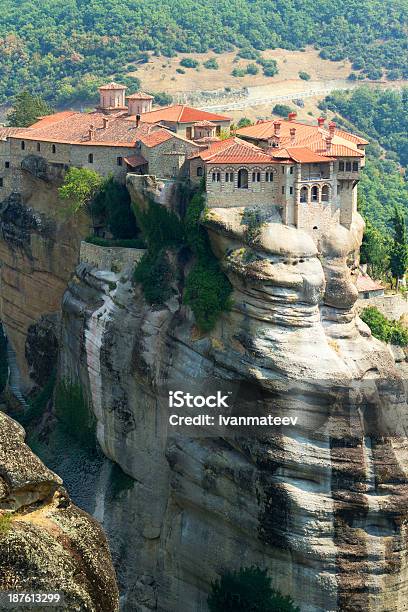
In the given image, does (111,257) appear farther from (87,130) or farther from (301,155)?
(301,155)

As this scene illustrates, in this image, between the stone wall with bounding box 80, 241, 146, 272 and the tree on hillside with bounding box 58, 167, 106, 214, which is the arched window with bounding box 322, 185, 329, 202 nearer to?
the stone wall with bounding box 80, 241, 146, 272

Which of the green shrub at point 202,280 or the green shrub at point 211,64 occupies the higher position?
the green shrub at point 202,280

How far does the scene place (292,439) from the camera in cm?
5206

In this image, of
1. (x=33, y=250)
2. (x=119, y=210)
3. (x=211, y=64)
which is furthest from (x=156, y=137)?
(x=211, y=64)

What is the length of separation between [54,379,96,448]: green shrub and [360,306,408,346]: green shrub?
1229 centimetres

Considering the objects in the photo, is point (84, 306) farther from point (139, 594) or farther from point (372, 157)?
point (372, 157)

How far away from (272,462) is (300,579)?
170 inches

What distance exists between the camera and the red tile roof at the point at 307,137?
55188 mm

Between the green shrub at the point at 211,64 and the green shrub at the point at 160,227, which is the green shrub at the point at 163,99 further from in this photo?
the green shrub at the point at 160,227

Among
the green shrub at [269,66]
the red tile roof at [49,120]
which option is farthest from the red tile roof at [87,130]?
the green shrub at [269,66]

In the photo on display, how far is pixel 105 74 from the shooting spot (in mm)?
120812

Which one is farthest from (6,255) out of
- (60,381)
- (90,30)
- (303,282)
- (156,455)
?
(90,30)

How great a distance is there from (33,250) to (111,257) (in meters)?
8.46

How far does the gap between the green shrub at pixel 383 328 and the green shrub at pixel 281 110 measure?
57772mm
